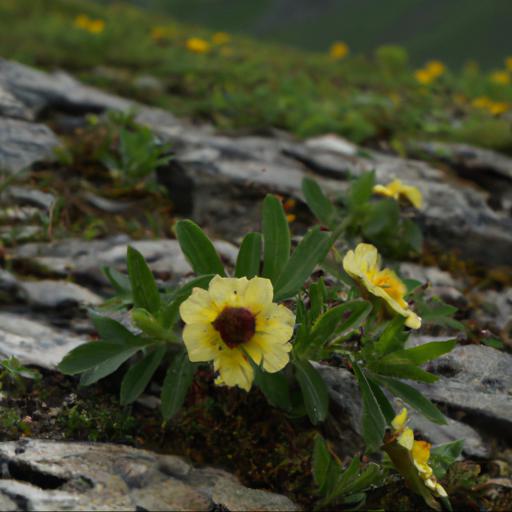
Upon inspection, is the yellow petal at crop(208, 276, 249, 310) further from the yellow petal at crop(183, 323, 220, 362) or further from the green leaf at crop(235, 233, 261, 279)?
the green leaf at crop(235, 233, 261, 279)

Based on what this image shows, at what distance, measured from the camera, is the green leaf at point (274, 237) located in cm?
270

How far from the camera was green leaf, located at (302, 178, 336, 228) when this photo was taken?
3.59 meters

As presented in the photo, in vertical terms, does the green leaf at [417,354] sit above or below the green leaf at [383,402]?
above

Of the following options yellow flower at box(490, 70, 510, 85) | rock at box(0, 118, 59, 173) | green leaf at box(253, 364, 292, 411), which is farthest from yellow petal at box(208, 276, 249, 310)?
yellow flower at box(490, 70, 510, 85)

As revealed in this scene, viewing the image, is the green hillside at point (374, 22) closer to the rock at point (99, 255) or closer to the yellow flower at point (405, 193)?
the yellow flower at point (405, 193)

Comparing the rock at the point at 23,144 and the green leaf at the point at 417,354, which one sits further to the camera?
the rock at the point at 23,144

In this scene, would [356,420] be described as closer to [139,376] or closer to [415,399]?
[415,399]

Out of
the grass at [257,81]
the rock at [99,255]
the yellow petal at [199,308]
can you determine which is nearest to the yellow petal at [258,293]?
the yellow petal at [199,308]

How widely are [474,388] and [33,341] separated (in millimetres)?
2011

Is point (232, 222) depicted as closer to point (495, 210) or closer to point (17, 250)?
point (17, 250)

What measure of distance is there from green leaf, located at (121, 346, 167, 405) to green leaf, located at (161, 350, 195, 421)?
8 centimetres

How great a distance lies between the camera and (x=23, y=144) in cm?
479

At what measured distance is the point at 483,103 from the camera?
8180 millimetres

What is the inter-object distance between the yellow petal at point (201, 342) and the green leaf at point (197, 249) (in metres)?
0.49
